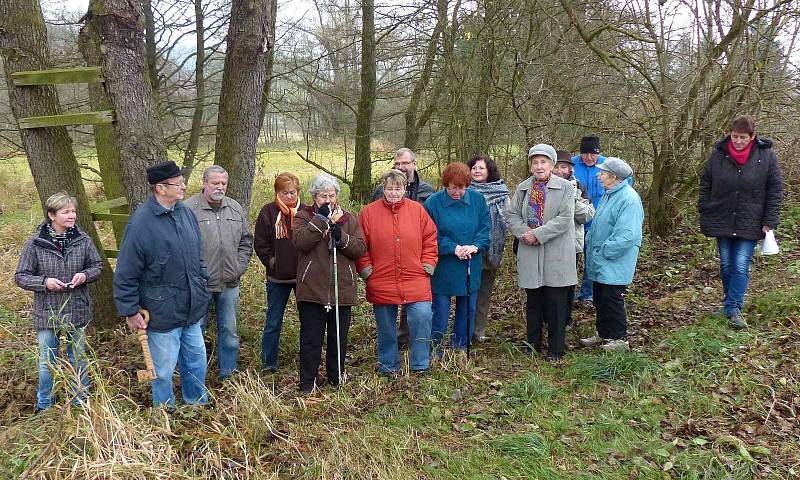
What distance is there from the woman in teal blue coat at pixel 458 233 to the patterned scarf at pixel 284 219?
3.92 ft

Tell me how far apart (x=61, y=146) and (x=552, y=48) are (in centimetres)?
647

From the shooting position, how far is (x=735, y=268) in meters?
5.30

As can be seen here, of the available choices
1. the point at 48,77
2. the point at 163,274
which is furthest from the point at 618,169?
the point at 48,77

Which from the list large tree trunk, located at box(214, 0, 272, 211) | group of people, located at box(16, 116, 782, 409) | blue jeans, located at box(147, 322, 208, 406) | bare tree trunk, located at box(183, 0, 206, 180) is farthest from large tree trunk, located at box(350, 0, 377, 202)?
blue jeans, located at box(147, 322, 208, 406)

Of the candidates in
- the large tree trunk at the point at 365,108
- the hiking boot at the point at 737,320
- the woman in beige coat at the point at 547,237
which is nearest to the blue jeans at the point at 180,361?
the woman in beige coat at the point at 547,237

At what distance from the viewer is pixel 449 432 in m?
3.98

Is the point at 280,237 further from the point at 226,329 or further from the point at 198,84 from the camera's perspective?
the point at 198,84

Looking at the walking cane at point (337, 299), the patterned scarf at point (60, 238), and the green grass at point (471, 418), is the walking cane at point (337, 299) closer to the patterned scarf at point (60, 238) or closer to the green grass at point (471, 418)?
the green grass at point (471, 418)

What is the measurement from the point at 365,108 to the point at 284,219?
7.31 meters

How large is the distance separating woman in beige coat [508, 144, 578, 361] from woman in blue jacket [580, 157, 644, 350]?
272 millimetres

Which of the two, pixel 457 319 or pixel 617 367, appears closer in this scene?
pixel 617 367

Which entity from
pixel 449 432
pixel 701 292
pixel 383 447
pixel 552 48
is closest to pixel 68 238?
pixel 383 447

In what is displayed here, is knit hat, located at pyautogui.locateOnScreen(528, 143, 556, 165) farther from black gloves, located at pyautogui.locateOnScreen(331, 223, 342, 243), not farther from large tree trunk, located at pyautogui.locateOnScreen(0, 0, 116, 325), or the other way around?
large tree trunk, located at pyautogui.locateOnScreen(0, 0, 116, 325)

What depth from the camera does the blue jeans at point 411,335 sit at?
487 centimetres
